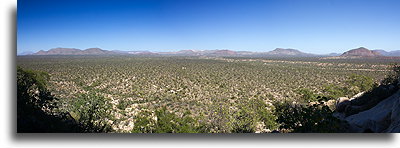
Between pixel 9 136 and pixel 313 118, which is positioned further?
pixel 9 136

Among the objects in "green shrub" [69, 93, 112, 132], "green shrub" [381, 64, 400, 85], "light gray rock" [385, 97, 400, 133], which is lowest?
"green shrub" [69, 93, 112, 132]

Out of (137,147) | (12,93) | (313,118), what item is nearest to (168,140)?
(137,147)

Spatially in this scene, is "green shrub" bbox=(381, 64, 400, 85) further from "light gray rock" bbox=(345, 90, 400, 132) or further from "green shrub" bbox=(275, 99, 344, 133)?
"green shrub" bbox=(275, 99, 344, 133)

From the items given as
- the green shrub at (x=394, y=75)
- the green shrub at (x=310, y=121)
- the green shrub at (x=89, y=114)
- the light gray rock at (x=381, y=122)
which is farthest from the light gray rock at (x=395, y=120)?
the green shrub at (x=89, y=114)

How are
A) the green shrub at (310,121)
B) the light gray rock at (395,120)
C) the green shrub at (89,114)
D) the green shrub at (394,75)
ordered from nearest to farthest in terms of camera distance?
the green shrub at (310,121) < the light gray rock at (395,120) < the green shrub at (89,114) < the green shrub at (394,75)

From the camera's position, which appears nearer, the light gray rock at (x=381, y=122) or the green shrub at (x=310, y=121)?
the green shrub at (x=310, y=121)

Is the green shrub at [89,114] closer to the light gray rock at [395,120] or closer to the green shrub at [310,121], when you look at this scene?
the green shrub at [310,121]

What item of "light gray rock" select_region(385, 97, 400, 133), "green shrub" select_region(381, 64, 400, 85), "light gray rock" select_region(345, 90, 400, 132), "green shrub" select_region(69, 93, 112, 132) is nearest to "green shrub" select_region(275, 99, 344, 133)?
"light gray rock" select_region(345, 90, 400, 132)

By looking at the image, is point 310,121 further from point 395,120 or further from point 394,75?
point 394,75

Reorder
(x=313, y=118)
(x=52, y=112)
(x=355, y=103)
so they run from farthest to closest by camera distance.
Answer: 1. (x=355, y=103)
2. (x=52, y=112)
3. (x=313, y=118)

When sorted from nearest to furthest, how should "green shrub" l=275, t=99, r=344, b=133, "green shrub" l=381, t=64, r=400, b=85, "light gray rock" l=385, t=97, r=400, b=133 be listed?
1. "green shrub" l=275, t=99, r=344, b=133
2. "light gray rock" l=385, t=97, r=400, b=133
3. "green shrub" l=381, t=64, r=400, b=85

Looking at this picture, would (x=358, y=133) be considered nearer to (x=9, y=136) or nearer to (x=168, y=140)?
(x=168, y=140)
